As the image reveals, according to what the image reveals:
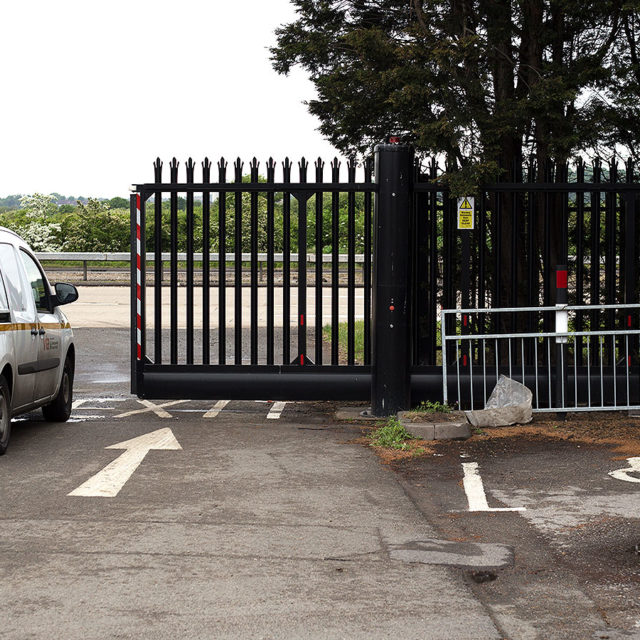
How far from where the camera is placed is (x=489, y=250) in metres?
14.5

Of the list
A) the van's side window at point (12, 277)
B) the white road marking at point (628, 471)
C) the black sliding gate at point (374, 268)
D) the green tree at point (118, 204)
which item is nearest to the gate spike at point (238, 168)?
the black sliding gate at point (374, 268)

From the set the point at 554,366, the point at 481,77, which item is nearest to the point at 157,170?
the point at 481,77

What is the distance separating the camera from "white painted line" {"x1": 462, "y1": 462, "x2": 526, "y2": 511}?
7.29 meters

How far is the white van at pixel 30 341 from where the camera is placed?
30.8 feet

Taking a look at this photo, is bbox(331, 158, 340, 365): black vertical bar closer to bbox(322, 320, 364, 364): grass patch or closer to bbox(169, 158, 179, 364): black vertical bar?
bbox(169, 158, 179, 364): black vertical bar

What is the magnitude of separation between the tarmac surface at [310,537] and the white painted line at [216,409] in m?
1.22

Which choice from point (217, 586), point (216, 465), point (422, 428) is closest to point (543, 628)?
point (217, 586)

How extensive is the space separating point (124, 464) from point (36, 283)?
285cm

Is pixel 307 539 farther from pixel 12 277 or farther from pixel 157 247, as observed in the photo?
pixel 157 247

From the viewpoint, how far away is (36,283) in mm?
10922

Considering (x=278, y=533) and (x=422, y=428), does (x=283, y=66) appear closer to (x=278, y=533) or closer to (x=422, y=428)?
(x=422, y=428)

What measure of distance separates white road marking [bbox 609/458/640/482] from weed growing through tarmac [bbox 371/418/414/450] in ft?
6.10

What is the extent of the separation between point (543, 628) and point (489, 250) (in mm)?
10070

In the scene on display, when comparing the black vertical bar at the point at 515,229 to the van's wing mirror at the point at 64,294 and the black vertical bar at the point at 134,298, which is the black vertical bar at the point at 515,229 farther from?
the van's wing mirror at the point at 64,294
